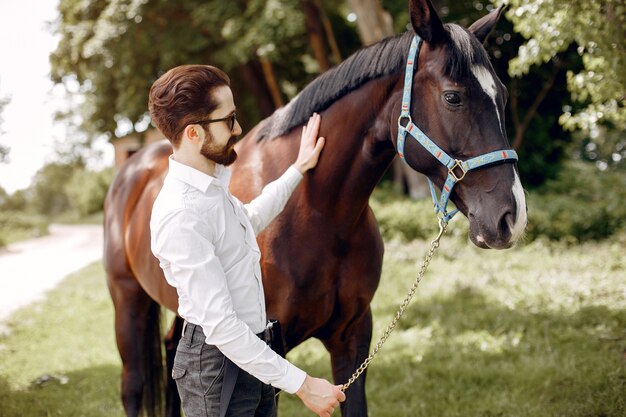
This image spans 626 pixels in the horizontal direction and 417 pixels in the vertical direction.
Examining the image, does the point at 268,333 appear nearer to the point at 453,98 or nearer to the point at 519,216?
the point at 519,216

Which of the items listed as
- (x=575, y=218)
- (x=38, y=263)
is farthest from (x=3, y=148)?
(x=575, y=218)

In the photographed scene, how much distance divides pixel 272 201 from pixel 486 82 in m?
0.96

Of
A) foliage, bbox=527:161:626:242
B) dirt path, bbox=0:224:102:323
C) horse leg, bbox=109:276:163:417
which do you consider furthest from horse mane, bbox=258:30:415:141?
dirt path, bbox=0:224:102:323

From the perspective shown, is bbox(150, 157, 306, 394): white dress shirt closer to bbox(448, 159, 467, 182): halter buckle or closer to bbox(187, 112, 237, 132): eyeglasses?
bbox(187, 112, 237, 132): eyeglasses

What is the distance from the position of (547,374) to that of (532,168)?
36.9 feet

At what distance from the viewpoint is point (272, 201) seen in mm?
2283

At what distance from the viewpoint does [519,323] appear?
211 inches

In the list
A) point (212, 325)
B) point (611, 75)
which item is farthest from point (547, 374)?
point (212, 325)

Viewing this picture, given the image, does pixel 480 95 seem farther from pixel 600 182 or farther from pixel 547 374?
pixel 600 182

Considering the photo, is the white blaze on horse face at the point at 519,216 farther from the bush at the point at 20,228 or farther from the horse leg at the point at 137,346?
the bush at the point at 20,228

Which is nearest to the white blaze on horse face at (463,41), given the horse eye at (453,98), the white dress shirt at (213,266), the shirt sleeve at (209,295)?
the horse eye at (453,98)

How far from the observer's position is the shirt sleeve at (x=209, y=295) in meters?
1.54

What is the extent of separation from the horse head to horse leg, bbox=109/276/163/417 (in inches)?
92.4

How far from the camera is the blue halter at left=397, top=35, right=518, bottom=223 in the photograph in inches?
74.3
